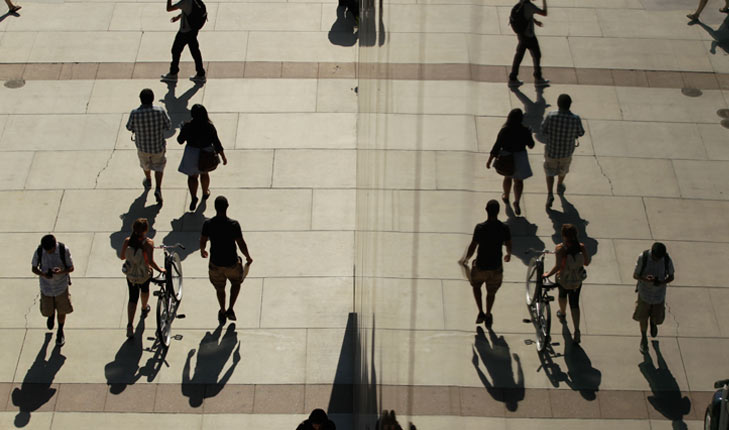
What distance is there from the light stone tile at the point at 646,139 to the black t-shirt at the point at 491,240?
0.42 feet

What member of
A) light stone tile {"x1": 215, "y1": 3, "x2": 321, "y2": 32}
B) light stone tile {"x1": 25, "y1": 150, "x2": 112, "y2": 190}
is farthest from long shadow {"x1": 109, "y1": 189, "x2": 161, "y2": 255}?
light stone tile {"x1": 215, "y1": 3, "x2": 321, "y2": 32}

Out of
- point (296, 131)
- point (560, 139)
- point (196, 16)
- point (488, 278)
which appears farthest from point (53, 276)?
point (560, 139)

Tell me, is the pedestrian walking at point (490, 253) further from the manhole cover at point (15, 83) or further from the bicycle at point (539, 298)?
the manhole cover at point (15, 83)

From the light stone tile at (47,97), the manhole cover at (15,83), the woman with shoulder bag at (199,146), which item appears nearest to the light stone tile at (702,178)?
the woman with shoulder bag at (199,146)

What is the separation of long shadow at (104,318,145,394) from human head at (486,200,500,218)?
8698 millimetres

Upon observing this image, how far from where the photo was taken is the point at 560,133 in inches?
34.0

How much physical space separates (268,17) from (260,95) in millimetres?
2440

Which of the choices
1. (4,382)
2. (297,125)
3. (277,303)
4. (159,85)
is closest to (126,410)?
(4,382)

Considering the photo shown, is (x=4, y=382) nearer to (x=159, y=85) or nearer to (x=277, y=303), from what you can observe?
(x=277, y=303)

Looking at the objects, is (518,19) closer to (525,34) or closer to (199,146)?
(525,34)

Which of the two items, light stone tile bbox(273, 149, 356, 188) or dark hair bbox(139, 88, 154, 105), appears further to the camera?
light stone tile bbox(273, 149, 356, 188)

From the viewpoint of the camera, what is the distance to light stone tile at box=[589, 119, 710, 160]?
833 millimetres

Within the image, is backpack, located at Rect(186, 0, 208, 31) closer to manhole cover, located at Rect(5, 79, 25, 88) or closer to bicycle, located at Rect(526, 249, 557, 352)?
manhole cover, located at Rect(5, 79, 25, 88)

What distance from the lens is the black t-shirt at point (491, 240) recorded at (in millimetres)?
905
